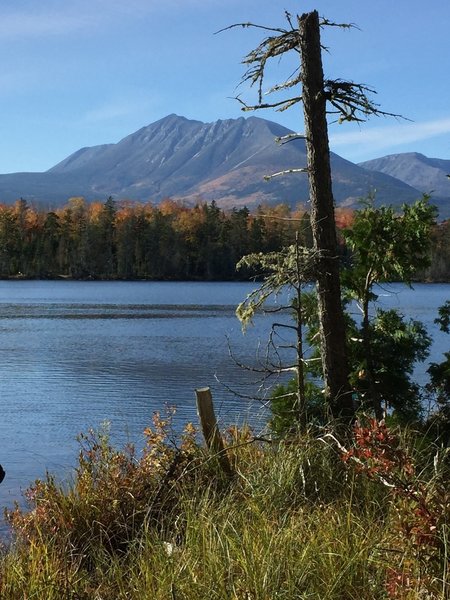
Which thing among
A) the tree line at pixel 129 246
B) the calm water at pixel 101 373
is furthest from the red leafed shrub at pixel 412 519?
the tree line at pixel 129 246

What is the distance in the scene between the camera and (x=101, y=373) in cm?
3034

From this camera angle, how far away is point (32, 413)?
21797mm

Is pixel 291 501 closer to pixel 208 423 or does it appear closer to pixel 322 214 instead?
pixel 208 423

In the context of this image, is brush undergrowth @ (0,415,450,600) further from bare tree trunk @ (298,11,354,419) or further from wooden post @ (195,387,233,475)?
bare tree trunk @ (298,11,354,419)

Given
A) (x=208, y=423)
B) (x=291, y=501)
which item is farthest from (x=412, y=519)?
(x=208, y=423)

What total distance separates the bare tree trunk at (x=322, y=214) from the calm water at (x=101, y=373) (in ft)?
3.04

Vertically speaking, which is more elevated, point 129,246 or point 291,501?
point 129,246

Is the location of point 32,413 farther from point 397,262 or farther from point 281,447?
point 281,447

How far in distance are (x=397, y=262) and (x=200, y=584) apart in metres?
6.93

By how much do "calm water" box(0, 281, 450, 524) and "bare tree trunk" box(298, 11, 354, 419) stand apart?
93 centimetres

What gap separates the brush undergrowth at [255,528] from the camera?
15.7 feet

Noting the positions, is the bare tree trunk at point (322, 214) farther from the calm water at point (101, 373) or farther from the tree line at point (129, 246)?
the tree line at point (129, 246)

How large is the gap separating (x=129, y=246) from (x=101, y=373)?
335ft

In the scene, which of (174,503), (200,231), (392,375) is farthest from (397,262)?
(200,231)
